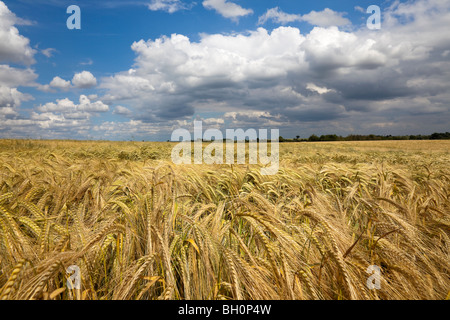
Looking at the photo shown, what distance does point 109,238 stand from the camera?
1.51 m

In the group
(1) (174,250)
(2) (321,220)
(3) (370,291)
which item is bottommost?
(3) (370,291)

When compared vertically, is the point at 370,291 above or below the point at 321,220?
below

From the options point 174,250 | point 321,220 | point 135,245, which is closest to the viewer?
point 321,220

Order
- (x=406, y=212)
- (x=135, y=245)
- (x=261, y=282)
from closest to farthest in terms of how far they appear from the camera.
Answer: (x=261, y=282), (x=135, y=245), (x=406, y=212)

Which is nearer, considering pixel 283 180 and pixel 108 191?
pixel 108 191

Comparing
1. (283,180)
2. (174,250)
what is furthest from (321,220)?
(283,180)

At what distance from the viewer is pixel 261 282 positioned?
1.13 m
